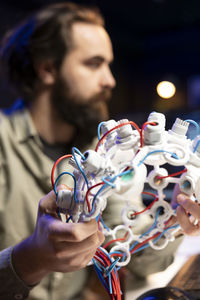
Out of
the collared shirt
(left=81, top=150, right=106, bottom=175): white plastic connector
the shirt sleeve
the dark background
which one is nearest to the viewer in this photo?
(left=81, top=150, right=106, bottom=175): white plastic connector

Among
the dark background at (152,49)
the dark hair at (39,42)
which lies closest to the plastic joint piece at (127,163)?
the dark hair at (39,42)

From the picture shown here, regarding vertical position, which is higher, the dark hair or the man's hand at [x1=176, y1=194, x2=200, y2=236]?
the dark hair

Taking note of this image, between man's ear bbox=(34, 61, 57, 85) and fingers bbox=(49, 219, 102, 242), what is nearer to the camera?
fingers bbox=(49, 219, 102, 242)

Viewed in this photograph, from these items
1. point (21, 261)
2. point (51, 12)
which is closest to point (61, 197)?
point (21, 261)

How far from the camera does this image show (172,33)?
3904 millimetres

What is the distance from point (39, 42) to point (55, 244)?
3.24ft

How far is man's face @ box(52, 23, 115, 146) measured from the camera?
1217mm

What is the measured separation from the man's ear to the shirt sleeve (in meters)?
0.83

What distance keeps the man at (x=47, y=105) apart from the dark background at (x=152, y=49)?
161cm

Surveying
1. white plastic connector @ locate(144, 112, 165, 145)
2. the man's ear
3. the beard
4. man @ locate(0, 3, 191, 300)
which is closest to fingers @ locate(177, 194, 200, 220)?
white plastic connector @ locate(144, 112, 165, 145)

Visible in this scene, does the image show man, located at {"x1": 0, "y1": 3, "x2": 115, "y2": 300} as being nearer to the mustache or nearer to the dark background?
the mustache

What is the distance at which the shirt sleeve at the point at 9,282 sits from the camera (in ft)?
1.78

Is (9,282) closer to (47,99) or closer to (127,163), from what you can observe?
(127,163)

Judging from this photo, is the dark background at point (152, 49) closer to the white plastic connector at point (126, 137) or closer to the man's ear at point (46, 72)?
the man's ear at point (46, 72)
